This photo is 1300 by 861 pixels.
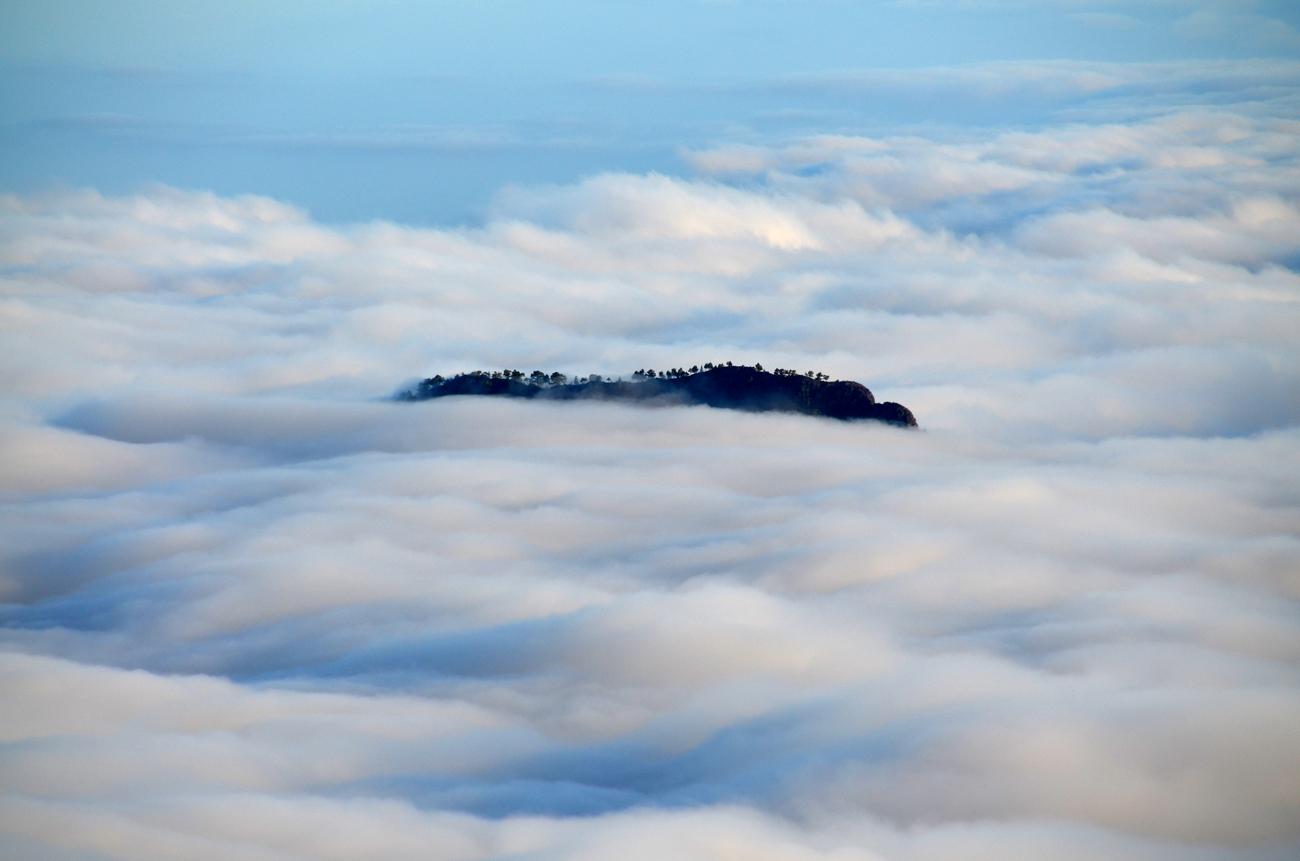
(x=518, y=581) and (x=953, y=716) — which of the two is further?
(x=518, y=581)

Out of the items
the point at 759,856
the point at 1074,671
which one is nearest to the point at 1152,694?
the point at 1074,671

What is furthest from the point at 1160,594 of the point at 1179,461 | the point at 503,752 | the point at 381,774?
the point at 1179,461

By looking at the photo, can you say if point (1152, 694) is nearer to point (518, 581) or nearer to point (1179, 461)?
point (518, 581)

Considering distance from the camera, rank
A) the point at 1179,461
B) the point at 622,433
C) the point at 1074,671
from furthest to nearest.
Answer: the point at 1179,461 < the point at 622,433 < the point at 1074,671

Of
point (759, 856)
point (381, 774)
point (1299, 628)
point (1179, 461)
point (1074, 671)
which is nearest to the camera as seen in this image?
point (759, 856)

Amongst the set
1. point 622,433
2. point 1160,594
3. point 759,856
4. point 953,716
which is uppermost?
point 622,433

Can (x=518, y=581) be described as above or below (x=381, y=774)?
above
